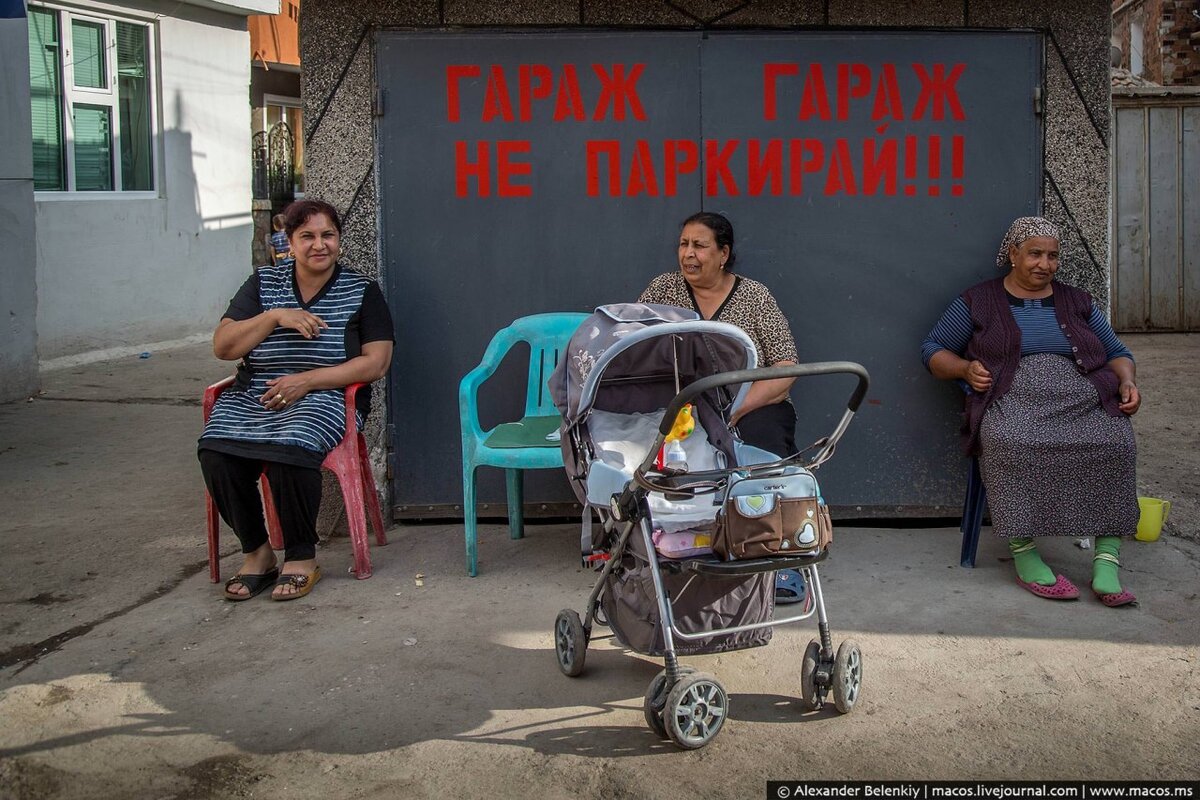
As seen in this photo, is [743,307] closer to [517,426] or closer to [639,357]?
[639,357]

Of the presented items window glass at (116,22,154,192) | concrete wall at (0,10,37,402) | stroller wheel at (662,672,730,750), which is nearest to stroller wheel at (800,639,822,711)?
stroller wheel at (662,672,730,750)

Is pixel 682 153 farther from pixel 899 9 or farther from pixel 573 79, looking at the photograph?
pixel 899 9

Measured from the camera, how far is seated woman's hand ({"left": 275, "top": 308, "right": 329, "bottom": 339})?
511cm

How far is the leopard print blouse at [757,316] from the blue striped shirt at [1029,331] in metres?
0.69

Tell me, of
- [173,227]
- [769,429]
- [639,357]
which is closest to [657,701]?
[639,357]

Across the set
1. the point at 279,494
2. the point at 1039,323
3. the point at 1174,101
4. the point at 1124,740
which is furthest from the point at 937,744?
the point at 1174,101

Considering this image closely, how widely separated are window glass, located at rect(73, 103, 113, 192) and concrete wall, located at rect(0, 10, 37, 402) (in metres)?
2.16

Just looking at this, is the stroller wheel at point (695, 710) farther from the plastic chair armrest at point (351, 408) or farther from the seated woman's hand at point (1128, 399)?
the seated woman's hand at point (1128, 399)

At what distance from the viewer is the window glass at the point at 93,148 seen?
449 inches

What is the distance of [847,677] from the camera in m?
3.73

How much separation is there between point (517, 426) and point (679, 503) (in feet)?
5.92

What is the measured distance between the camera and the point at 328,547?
573 cm

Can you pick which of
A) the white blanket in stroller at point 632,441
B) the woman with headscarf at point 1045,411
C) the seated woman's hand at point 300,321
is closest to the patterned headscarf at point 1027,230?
the woman with headscarf at point 1045,411

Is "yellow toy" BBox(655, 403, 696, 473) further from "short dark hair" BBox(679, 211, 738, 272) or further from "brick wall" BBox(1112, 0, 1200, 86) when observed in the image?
"brick wall" BBox(1112, 0, 1200, 86)
